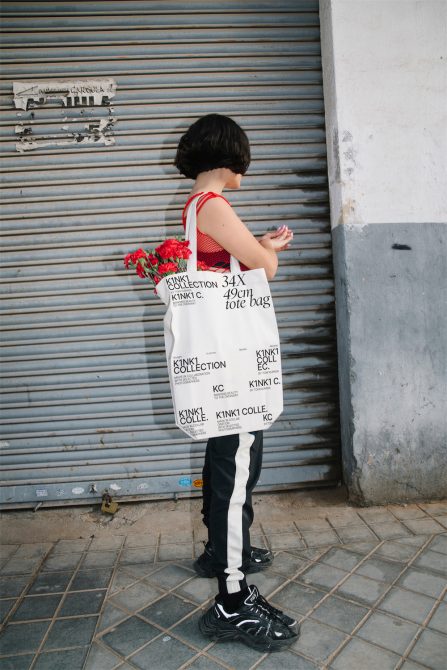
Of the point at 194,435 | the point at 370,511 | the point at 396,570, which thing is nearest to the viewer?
the point at 194,435

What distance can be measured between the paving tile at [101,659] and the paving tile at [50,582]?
60 centimetres

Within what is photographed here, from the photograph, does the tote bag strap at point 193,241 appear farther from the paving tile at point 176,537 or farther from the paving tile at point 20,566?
the paving tile at point 20,566

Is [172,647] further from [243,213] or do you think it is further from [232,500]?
[243,213]

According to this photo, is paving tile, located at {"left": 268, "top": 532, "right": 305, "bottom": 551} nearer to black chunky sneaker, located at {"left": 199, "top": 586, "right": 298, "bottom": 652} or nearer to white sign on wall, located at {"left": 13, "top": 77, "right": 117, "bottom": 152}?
black chunky sneaker, located at {"left": 199, "top": 586, "right": 298, "bottom": 652}

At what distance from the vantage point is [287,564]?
2545 mm

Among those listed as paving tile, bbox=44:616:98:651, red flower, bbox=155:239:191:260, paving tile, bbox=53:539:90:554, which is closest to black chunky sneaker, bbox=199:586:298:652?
paving tile, bbox=44:616:98:651

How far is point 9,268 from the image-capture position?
3.52 metres

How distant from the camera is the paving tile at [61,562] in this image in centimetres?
271

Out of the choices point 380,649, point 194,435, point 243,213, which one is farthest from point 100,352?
point 380,649

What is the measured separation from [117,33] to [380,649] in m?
4.45

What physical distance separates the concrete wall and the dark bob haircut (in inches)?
61.1

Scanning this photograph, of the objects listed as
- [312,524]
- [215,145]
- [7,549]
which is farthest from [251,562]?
[215,145]

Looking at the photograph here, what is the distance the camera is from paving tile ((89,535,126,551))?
→ 9.59 ft

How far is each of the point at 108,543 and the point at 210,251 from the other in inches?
88.5
